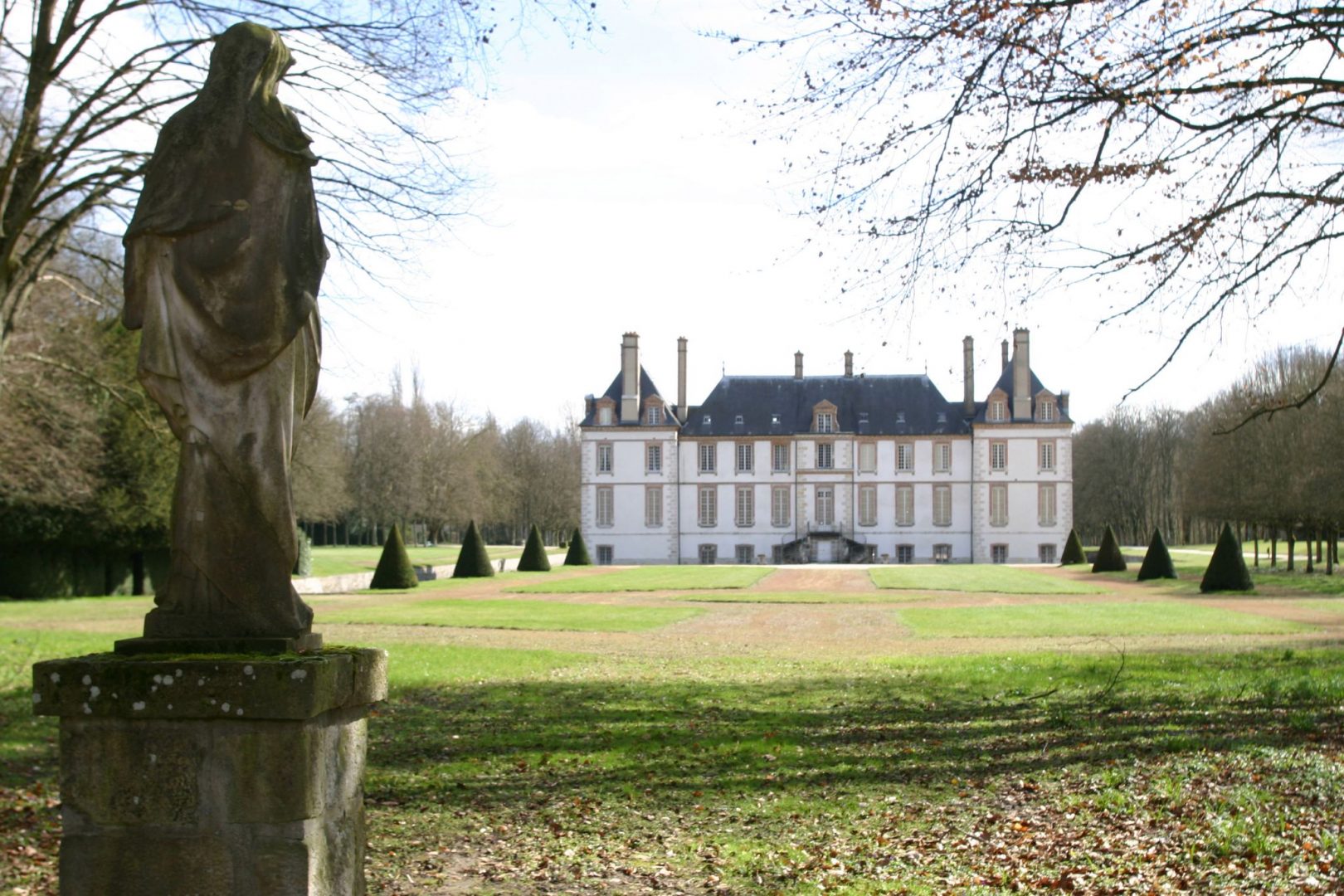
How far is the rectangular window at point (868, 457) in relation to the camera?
54000mm

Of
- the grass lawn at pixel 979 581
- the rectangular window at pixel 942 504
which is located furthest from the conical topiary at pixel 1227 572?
the rectangular window at pixel 942 504

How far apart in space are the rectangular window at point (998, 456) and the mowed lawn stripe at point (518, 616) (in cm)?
3255

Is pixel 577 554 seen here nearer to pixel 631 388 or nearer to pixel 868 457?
pixel 631 388

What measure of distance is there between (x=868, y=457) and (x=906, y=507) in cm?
278

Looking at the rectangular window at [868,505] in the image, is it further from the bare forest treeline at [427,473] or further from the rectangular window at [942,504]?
the bare forest treeline at [427,473]

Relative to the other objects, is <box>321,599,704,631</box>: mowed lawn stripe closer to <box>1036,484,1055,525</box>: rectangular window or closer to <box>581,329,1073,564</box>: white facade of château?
<box>581,329,1073,564</box>: white facade of château

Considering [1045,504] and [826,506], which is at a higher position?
[1045,504]

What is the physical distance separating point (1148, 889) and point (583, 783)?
320cm

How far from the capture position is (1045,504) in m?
52.9

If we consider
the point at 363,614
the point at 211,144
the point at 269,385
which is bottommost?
the point at 363,614

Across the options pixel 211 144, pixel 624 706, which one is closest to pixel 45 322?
pixel 624 706

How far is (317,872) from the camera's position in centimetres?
332

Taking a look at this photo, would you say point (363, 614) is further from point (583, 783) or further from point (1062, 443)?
point (1062, 443)

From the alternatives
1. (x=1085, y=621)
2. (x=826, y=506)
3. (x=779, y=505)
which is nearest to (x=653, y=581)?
(x=1085, y=621)
